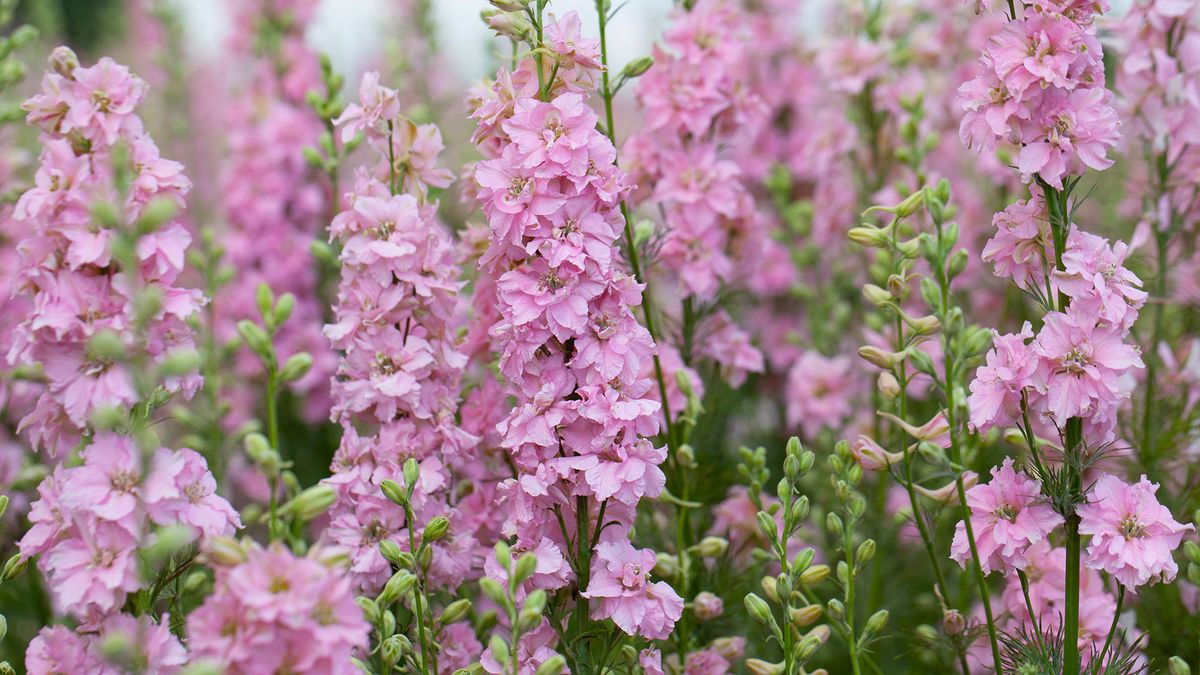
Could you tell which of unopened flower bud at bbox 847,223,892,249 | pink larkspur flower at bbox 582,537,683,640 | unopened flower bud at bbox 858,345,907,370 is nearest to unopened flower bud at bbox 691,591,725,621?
pink larkspur flower at bbox 582,537,683,640

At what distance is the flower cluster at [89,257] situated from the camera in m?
1.33

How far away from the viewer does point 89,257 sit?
4.32 feet

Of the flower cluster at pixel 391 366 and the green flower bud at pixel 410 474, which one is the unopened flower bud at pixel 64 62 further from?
the green flower bud at pixel 410 474

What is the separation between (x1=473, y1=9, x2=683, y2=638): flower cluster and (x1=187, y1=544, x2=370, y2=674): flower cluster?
34 cm

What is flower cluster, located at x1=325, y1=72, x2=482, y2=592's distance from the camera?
1503 millimetres

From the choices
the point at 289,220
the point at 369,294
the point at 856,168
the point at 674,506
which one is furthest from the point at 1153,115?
the point at 289,220

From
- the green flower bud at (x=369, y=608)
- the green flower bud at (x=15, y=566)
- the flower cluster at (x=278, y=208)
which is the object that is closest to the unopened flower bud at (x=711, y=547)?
the green flower bud at (x=369, y=608)

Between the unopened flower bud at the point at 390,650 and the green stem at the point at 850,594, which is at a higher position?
the unopened flower bud at the point at 390,650

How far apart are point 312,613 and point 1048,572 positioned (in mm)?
1090

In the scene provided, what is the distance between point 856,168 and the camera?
2674 mm

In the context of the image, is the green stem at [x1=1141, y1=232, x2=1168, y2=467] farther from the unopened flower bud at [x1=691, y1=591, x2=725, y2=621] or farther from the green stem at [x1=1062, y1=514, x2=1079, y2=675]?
the unopened flower bud at [x1=691, y1=591, x2=725, y2=621]

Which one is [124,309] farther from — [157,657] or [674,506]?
[674,506]

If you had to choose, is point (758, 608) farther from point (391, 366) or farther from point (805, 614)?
point (391, 366)

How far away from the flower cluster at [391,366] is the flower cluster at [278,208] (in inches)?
44.1
